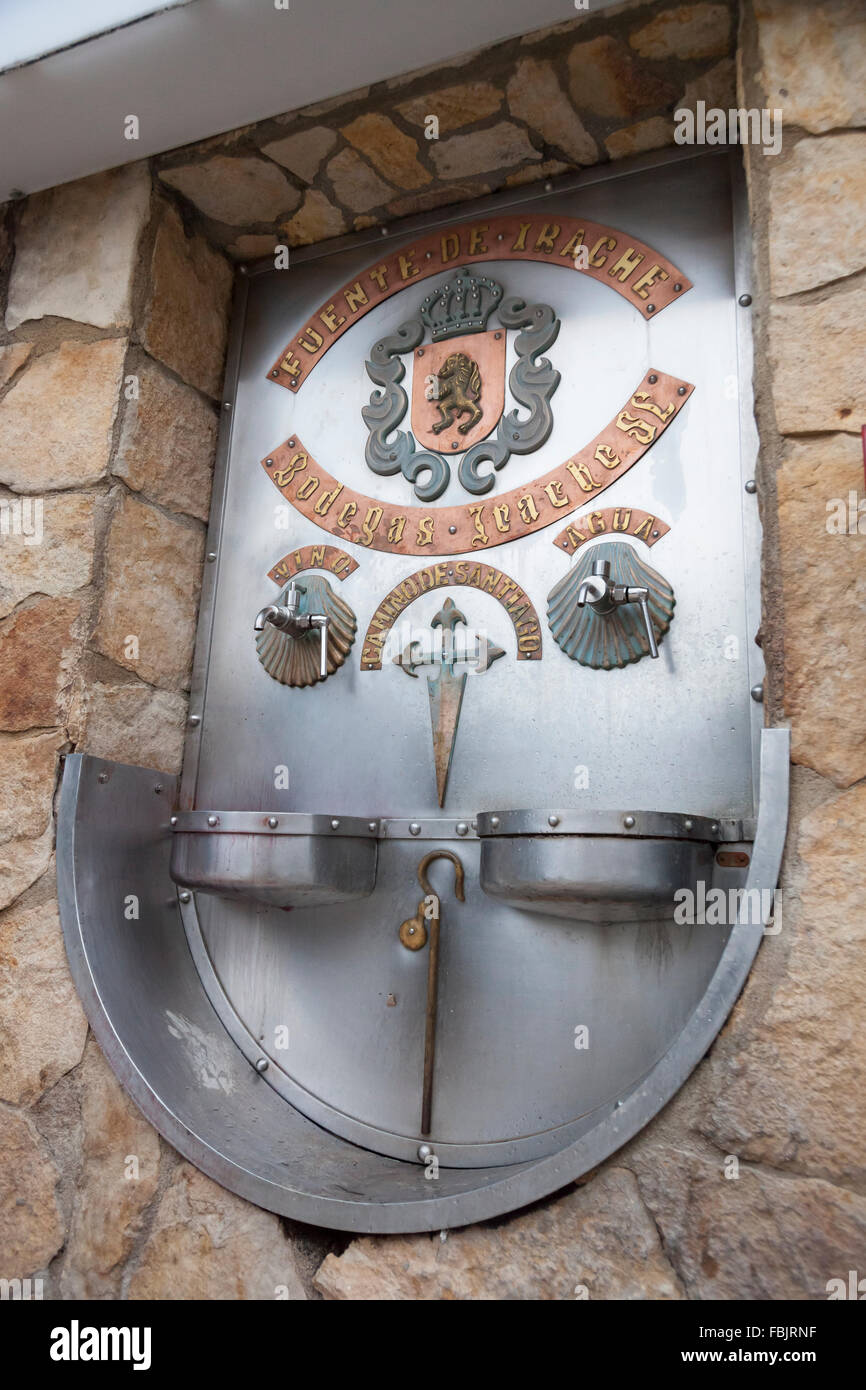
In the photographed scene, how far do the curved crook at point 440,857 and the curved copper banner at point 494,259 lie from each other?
41.7 inches

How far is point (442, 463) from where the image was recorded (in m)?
1.94

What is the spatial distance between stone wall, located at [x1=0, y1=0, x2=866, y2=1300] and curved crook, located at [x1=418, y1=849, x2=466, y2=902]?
560mm

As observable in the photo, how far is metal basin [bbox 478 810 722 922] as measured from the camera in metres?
1.41

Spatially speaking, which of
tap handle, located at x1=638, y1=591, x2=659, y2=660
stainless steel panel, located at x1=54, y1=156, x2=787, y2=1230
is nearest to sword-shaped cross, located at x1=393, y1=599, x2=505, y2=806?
stainless steel panel, located at x1=54, y1=156, x2=787, y2=1230

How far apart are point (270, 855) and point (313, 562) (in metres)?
0.66

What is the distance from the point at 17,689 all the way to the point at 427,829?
789 mm

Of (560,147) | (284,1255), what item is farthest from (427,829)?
(560,147)
